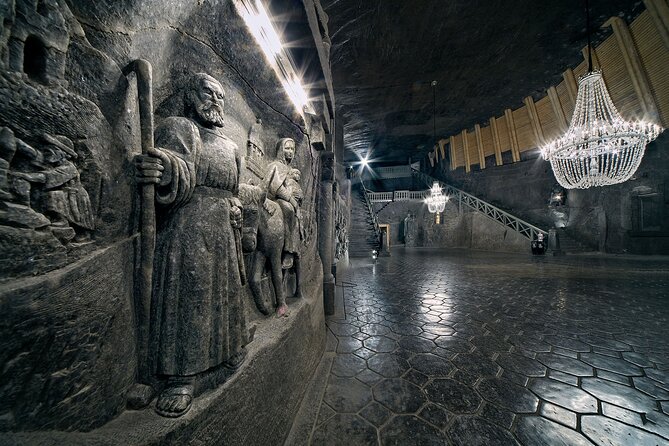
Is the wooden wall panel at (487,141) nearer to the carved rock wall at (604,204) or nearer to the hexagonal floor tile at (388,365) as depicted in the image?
the carved rock wall at (604,204)

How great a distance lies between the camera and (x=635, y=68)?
25.1ft

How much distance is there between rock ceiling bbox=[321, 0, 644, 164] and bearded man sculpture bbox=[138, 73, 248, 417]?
6.84 metres

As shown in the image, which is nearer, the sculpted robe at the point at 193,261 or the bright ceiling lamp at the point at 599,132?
the sculpted robe at the point at 193,261

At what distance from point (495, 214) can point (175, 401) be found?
17.7 metres

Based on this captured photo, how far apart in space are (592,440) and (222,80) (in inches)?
150

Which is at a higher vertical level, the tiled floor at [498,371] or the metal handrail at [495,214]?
the metal handrail at [495,214]

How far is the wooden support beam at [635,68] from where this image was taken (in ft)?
24.7

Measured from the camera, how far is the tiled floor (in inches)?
69.4

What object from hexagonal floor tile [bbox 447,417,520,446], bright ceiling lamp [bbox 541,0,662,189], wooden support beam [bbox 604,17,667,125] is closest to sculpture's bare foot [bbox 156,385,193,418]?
hexagonal floor tile [bbox 447,417,520,446]

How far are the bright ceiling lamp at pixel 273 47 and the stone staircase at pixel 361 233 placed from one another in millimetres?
9870

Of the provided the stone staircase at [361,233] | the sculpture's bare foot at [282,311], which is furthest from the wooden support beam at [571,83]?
the sculpture's bare foot at [282,311]

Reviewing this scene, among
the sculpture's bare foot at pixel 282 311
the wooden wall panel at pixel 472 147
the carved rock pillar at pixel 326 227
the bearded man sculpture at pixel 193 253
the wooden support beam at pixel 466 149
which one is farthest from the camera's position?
the wooden support beam at pixel 466 149

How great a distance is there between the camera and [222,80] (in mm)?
1676

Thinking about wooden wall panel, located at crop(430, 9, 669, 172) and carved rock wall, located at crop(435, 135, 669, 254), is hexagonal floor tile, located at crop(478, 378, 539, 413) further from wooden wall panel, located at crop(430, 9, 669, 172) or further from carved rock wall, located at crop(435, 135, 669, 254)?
carved rock wall, located at crop(435, 135, 669, 254)
